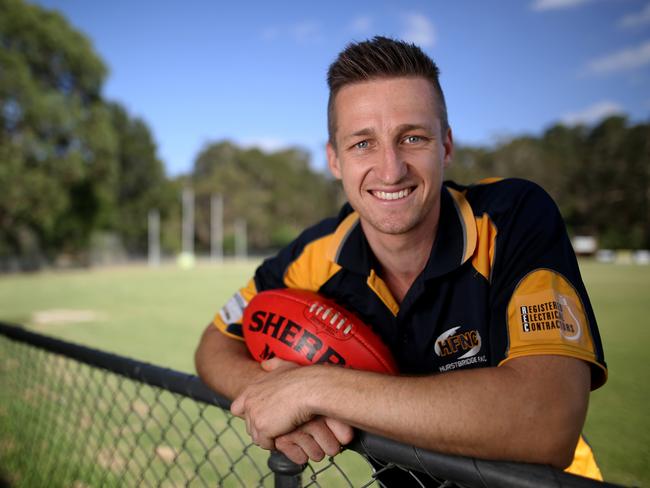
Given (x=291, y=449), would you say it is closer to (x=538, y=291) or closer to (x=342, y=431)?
(x=342, y=431)

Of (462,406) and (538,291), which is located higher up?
(538,291)

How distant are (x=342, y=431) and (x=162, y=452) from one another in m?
2.80

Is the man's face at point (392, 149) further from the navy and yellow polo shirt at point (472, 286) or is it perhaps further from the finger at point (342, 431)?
the finger at point (342, 431)

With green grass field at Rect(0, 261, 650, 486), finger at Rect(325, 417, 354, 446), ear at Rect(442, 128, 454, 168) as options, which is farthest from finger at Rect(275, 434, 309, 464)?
green grass field at Rect(0, 261, 650, 486)

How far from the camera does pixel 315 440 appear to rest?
1209mm

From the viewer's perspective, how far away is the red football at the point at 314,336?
4.98 feet

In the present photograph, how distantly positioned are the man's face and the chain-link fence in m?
0.77

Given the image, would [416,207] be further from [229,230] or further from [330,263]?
[229,230]

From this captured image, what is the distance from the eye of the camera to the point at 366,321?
182 cm

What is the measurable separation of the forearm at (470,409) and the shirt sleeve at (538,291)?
0.10 meters

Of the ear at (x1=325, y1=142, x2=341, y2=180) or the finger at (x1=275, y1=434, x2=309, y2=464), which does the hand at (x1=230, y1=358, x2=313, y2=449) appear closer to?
the finger at (x1=275, y1=434, x2=309, y2=464)

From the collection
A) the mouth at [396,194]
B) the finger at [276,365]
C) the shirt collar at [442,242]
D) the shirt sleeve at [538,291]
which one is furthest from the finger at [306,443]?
the mouth at [396,194]

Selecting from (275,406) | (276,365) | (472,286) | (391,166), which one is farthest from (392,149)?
(275,406)

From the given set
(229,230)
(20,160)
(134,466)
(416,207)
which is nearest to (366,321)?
(416,207)
